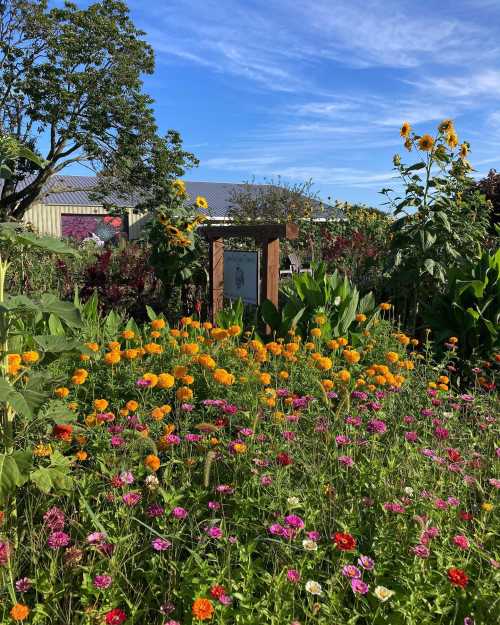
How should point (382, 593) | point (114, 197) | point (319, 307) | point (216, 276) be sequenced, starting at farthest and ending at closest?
point (114, 197) → point (216, 276) → point (319, 307) → point (382, 593)

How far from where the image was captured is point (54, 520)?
1898 mm

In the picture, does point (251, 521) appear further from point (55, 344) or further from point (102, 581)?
point (55, 344)

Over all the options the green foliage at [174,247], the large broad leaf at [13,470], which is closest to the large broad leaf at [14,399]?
the large broad leaf at [13,470]

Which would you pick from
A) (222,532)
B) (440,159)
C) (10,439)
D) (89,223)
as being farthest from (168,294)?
(89,223)

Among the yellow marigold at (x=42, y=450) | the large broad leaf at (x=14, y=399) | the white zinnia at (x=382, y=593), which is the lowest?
the white zinnia at (x=382, y=593)

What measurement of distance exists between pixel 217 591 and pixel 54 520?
2.08 feet

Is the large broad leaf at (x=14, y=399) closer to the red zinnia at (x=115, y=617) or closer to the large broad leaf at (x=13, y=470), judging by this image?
the large broad leaf at (x=13, y=470)

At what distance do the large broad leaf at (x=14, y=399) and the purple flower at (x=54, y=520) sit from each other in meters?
0.34

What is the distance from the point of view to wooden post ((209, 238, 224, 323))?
6363mm

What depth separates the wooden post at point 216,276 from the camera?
20.9 feet

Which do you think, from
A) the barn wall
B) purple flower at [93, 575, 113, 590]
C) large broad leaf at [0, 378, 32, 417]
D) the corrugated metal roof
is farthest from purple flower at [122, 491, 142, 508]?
the barn wall

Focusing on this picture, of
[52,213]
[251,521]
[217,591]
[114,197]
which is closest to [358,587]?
[217,591]

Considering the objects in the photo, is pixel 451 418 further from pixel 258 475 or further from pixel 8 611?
pixel 8 611

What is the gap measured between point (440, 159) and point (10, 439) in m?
5.33
